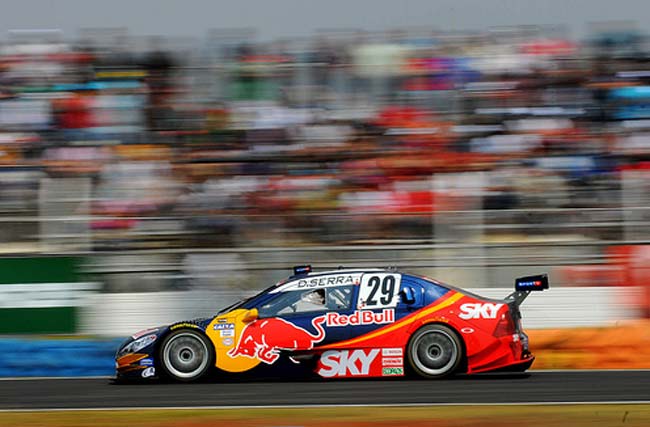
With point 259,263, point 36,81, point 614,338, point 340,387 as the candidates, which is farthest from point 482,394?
point 36,81

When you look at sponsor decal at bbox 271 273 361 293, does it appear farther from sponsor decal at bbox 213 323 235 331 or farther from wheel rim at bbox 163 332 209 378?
wheel rim at bbox 163 332 209 378

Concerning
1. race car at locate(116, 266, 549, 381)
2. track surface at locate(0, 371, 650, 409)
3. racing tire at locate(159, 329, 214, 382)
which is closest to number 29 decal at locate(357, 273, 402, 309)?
race car at locate(116, 266, 549, 381)

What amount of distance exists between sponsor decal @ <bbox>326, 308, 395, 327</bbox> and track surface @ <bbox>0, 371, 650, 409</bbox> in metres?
0.52

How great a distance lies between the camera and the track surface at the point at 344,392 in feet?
25.3

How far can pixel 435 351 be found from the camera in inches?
367

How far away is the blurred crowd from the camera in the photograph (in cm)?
1209

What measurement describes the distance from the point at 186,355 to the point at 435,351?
2.22m

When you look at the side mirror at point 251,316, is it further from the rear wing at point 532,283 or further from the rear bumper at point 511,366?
the rear wing at point 532,283

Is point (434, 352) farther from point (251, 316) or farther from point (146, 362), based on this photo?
point (146, 362)

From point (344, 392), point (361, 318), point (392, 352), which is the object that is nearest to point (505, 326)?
point (392, 352)

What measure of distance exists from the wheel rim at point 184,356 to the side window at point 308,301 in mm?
638

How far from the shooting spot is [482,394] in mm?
7973

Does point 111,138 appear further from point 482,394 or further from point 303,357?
point 482,394

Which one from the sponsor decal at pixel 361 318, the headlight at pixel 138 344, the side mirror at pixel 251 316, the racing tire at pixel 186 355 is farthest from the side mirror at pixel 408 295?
the headlight at pixel 138 344
